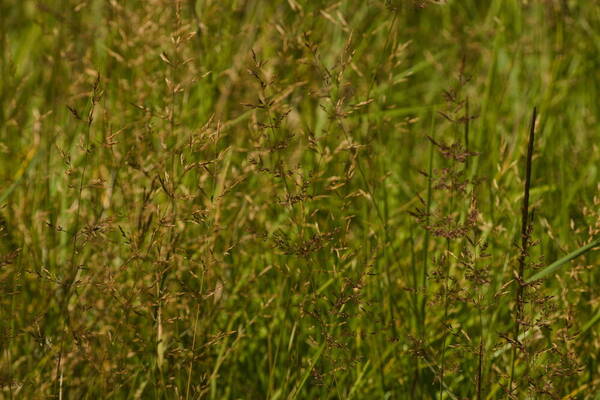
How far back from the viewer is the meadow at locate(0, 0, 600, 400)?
138cm

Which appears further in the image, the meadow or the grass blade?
the meadow

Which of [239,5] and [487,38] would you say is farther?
[487,38]

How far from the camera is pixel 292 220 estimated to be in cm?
140

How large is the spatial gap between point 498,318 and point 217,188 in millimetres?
853

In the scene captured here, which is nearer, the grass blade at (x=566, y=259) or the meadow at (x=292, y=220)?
the grass blade at (x=566, y=259)

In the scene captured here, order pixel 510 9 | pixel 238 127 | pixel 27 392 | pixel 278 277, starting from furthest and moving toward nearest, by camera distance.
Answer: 1. pixel 510 9
2. pixel 238 127
3. pixel 278 277
4. pixel 27 392

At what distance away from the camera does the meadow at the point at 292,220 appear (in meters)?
1.38

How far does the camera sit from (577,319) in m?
1.73

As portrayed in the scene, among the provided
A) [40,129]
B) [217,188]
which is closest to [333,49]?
[217,188]

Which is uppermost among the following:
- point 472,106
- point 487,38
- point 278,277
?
point 487,38

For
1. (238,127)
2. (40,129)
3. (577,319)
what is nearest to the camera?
(577,319)

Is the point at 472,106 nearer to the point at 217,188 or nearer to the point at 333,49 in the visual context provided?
the point at 333,49

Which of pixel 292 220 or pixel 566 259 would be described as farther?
pixel 292 220

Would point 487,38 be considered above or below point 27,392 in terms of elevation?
above
